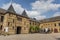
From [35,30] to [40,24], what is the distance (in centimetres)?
1425

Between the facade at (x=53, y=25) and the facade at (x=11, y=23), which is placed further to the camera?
the facade at (x=53, y=25)

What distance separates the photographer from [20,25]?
43.6 meters

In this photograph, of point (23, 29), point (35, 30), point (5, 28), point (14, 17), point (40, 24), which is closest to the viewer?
point (5, 28)

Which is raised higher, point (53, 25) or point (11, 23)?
point (11, 23)

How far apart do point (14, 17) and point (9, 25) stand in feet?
12.2

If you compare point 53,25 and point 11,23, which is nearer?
point 11,23

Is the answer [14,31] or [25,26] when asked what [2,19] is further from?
[25,26]

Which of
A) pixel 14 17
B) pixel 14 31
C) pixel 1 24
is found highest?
pixel 14 17

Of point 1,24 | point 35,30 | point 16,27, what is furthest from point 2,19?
point 35,30

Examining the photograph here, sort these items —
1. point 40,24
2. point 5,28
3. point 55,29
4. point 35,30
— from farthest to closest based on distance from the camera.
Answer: point 40,24 < point 55,29 < point 35,30 < point 5,28

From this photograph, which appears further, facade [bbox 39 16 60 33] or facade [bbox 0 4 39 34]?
facade [bbox 39 16 60 33]

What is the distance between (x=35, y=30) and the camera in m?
51.3

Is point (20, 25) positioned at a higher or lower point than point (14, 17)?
lower

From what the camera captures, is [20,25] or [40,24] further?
[40,24]
